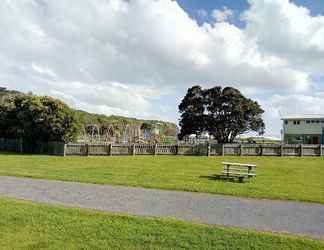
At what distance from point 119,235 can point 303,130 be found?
5809 centimetres

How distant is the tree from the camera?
5022 cm

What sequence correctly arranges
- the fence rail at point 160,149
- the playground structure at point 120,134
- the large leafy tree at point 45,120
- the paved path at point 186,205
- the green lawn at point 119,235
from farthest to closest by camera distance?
1. the playground structure at point 120,134
2. the large leafy tree at point 45,120
3. the fence rail at point 160,149
4. the paved path at point 186,205
5. the green lawn at point 119,235

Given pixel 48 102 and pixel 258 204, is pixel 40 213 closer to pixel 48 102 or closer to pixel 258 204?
pixel 258 204

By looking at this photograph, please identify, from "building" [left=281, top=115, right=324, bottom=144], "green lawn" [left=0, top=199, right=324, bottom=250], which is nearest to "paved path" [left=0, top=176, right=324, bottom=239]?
"green lawn" [left=0, top=199, right=324, bottom=250]

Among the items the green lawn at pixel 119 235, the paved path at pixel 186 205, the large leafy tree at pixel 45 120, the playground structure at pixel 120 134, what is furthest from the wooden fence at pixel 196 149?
the green lawn at pixel 119 235

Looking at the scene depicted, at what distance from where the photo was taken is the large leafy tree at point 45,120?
30203 millimetres

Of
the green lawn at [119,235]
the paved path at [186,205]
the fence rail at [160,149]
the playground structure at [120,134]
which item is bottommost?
the green lawn at [119,235]

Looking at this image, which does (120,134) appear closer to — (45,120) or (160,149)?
(160,149)

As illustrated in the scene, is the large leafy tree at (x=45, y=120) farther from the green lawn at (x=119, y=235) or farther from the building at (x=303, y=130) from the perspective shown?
the building at (x=303, y=130)

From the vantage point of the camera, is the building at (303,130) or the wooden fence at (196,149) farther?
the building at (303,130)

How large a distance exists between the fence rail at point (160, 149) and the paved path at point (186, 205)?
16916mm

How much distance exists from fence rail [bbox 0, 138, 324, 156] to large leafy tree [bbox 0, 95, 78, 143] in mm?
815

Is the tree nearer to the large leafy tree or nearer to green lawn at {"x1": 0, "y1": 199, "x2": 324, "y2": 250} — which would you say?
the large leafy tree

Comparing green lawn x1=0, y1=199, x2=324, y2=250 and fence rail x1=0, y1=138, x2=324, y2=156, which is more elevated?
fence rail x1=0, y1=138, x2=324, y2=156
